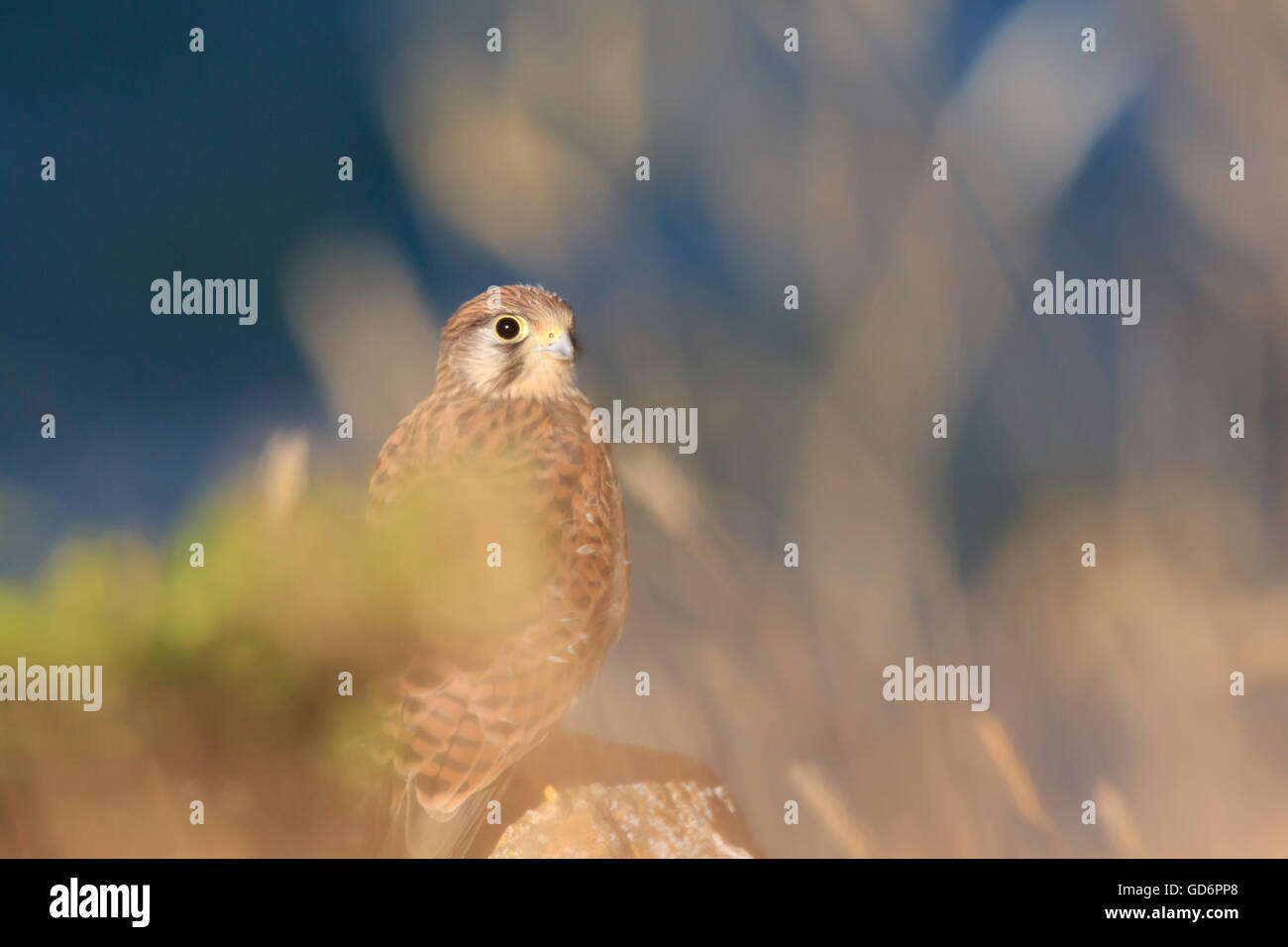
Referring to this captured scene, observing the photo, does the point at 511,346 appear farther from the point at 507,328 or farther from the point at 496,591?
the point at 496,591

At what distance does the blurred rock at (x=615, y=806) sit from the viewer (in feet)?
6.73

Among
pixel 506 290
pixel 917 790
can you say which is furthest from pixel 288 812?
pixel 917 790

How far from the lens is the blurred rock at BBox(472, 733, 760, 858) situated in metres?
2.05

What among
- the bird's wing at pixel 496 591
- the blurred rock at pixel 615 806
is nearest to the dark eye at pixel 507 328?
the bird's wing at pixel 496 591

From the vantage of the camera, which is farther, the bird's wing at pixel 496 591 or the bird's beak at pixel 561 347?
the bird's beak at pixel 561 347

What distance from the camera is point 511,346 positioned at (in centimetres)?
216

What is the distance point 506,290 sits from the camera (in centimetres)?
207

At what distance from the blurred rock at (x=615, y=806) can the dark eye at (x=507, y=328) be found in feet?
2.83

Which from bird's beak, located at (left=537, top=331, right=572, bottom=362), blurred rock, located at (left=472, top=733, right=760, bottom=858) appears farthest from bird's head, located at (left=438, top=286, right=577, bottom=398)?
blurred rock, located at (left=472, top=733, right=760, bottom=858)

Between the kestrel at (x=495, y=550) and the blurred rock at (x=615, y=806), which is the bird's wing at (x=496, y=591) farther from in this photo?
A: the blurred rock at (x=615, y=806)

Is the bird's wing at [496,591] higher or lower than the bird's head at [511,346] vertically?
lower

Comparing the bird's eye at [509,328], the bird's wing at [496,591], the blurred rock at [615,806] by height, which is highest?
the bird's eye at [509,328]

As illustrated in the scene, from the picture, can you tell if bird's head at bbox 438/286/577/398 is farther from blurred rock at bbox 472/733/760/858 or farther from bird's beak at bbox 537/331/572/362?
blurred rock at bbox 472/733/760/858

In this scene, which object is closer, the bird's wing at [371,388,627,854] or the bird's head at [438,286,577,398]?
the bird's wing at [371,388,627,854]
